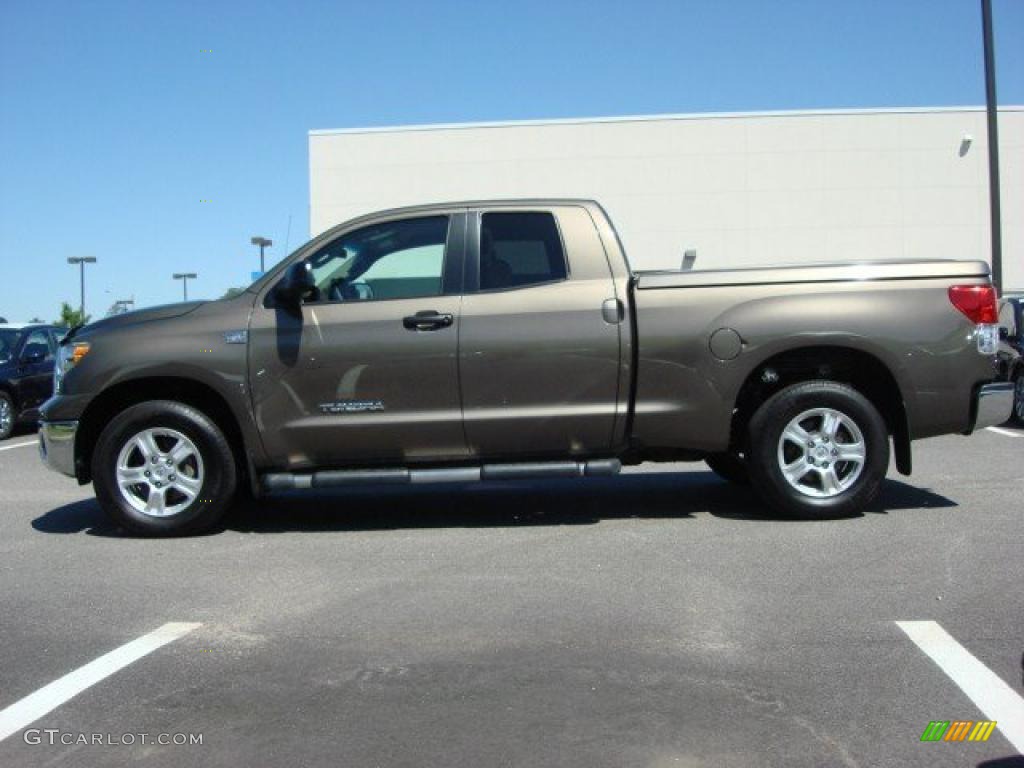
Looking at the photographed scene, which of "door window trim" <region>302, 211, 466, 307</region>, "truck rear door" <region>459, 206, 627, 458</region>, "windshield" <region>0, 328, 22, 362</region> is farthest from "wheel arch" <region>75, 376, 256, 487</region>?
"windshield" <region>0, 328, 22, 362</region>

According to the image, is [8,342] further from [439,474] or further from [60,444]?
[439,474]

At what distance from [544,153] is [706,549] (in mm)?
29594

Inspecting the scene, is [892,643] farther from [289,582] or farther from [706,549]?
[289,582]

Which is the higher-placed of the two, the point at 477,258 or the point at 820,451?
the point at 477,258

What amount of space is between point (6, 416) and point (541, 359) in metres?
10.5

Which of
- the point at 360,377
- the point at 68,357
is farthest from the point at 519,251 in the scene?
the point at 68,357

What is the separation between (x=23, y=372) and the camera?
46.3 feet

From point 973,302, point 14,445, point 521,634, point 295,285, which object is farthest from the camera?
point 14,445

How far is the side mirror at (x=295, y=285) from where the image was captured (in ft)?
20.0

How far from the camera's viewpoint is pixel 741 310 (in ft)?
20.4

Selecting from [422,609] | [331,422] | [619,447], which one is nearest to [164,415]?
[331,422]

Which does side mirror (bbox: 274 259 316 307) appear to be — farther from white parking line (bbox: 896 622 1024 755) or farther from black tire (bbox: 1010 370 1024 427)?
black tire (bbox: 1010 370 1024 427)

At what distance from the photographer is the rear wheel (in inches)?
542

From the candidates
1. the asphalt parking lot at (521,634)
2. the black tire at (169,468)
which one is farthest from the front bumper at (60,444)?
the asphalt parking lot at (521,634)
